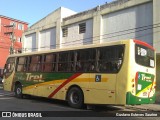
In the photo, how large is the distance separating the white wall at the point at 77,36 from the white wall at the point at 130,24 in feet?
5.03

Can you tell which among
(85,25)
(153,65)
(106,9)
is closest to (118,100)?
(153,65)

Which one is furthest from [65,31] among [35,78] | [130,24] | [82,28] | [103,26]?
[35,78]

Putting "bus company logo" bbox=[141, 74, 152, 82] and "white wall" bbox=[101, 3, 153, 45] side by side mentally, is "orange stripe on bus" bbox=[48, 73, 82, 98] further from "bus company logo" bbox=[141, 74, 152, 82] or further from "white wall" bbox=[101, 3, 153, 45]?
"white wall" bbox=[101, 3, 153, 45]

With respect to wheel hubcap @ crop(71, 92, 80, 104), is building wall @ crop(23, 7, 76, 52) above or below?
above

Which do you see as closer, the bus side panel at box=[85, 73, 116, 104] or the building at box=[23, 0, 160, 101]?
the bus side panel at box=[85, 73, 116, 104]

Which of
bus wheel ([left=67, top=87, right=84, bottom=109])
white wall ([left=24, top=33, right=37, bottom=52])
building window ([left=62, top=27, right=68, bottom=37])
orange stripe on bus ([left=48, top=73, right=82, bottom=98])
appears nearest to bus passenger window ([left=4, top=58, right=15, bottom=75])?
orange stripe on bus ([left=48, top=73, right=82, bottom=98])

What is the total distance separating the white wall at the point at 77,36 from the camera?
2366 centimetres

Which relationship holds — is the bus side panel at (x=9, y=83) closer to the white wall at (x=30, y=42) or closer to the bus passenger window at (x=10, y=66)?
the bus passenger window at (x=10, y=66)

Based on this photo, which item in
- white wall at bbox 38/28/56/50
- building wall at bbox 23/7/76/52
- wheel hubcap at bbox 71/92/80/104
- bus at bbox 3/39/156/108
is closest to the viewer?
bus at bbox 3/39/156/108

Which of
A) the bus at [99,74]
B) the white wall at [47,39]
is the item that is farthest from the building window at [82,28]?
the bus at [99,74]

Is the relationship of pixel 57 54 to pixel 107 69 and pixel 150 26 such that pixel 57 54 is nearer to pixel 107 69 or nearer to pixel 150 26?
pixel 107 69

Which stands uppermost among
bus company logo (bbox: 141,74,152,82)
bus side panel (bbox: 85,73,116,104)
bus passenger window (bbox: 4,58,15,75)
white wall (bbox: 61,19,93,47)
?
white wall (bbox: 61,19,93,47)

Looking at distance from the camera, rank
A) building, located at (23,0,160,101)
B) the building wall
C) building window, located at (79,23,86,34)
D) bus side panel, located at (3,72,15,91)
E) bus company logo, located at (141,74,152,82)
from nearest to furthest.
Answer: bus company logo, located at (141,74,152,82) → building, located at (23,0,160,101) → bus side panel, located at (3,72,15,91) → building window, located at (79,23,86,34) → the building wall

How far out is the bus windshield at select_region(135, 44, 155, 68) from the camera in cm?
1240
